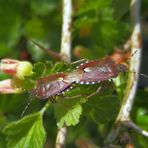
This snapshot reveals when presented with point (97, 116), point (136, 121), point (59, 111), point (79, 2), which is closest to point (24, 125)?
point (59, 111)

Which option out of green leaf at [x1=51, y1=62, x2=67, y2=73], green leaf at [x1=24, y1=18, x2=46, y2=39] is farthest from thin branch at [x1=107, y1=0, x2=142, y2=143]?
green leaf at [x1=24, y1=18, x2=46, y2=39]

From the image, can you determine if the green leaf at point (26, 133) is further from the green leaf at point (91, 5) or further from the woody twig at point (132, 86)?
the green leaf at point (91, 5)

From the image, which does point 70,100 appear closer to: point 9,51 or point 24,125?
point 24,125

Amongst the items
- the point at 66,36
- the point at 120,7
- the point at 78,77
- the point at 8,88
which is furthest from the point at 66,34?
the point at 78,77

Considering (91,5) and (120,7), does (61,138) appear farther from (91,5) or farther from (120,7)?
(91,5)

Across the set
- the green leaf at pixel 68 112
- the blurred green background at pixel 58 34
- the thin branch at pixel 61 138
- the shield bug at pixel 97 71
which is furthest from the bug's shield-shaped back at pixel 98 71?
the blurred green background at pixel 58 34
